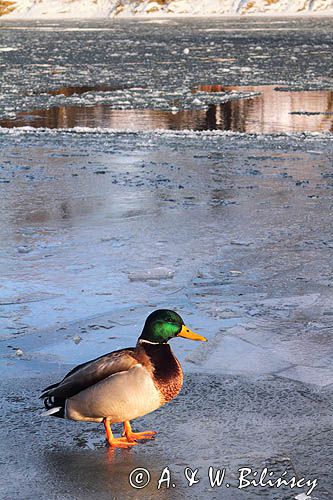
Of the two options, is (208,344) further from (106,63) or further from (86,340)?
(106,63)

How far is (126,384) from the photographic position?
388cm

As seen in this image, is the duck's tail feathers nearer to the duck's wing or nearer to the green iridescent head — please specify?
the duck's wing

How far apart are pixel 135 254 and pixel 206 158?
4.74m

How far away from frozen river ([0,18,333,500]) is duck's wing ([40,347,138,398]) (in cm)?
27

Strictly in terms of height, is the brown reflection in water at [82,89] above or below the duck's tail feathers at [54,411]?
below

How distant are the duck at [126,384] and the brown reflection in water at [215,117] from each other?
35.4 ft

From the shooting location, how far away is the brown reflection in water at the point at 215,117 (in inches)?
595

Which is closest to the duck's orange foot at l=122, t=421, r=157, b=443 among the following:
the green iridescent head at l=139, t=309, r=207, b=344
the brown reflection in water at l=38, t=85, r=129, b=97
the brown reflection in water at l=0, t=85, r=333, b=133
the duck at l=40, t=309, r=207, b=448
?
the duck at l=40, t=309, r=207, b=448

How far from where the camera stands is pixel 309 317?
588cm

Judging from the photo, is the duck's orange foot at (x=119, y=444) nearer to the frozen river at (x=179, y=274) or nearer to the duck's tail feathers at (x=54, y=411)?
the frozen river at (x=179, y=274)

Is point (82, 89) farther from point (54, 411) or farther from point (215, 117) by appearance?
point (54, 411)

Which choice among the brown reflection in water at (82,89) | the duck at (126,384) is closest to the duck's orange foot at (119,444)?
the duck at (126,384)

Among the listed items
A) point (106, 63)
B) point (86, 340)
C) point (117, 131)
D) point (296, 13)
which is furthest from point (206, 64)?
point (296, 13)

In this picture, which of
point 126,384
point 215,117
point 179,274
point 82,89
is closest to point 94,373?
point 126,384
